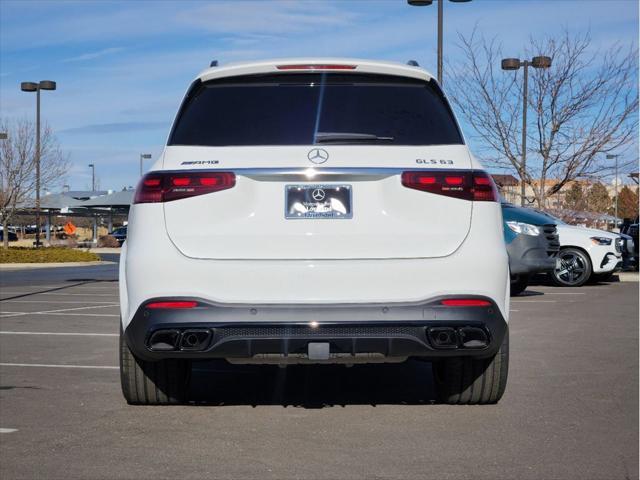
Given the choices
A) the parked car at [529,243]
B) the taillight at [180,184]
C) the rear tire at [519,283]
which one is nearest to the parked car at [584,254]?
the rear tire at [519,283]

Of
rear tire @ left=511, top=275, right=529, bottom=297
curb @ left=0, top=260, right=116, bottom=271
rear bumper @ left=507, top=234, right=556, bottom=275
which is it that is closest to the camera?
rear bumper @ left=507, top=234, right=556, bottom=275

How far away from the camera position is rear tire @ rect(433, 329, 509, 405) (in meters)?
5.94

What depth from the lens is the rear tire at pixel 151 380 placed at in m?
5.94

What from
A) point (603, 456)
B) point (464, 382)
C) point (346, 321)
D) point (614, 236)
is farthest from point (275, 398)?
point (614, 236)

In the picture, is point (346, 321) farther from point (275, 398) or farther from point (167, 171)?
point (275, 398)

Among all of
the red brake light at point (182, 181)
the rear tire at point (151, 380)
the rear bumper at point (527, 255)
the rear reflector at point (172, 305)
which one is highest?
the red brake light at point (182, 181)

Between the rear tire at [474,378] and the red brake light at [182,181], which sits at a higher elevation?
the red brake light at [182,181]

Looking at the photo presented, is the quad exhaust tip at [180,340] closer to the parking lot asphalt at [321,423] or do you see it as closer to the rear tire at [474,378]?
the parking lot asphalt at [321,423]

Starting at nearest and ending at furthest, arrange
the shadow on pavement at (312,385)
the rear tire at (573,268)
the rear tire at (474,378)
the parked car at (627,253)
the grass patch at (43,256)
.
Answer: the rear tire at (474,378) < the shadow on pavement at (312,385) < the rear tire at (573,268) < the parked car at (627,253) < the grass patch at (43,256)

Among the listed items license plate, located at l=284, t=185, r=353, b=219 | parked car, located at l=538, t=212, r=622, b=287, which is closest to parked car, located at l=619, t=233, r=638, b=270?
parked car, located at l=538, t=212, r=622, b=287

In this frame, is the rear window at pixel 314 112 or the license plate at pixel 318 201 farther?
the rear window at pixel 314 112

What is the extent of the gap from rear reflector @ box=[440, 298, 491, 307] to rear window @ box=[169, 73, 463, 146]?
0.91m

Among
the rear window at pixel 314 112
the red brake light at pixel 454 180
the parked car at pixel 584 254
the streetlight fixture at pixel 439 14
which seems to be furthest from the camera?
the streetlight fixture at pixel 439 14

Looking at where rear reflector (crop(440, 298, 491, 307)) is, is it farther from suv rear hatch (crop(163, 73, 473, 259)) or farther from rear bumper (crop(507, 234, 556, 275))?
rear bumper (crop(507, 234, 556, 275))
